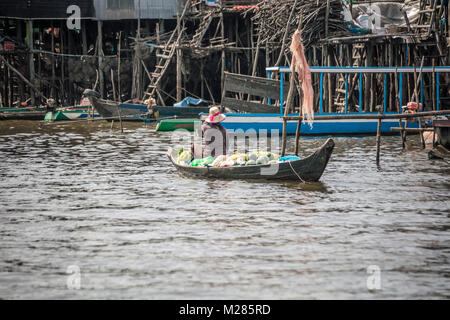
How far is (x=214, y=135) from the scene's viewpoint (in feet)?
48.3

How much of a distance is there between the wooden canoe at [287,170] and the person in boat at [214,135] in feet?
2.35

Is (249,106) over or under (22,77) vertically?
under

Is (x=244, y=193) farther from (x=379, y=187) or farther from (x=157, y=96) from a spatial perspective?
(x=157, y=96)

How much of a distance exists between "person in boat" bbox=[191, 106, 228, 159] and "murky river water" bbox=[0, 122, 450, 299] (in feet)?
2.56

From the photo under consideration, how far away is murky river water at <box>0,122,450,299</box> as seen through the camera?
763cm

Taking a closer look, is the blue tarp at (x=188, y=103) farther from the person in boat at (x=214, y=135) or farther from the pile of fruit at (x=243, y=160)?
the pile of fruit at (x=243, y=160)

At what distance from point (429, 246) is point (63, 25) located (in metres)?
31.6

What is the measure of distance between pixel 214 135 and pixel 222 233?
504cm

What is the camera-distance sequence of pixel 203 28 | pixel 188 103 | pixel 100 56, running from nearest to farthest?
pixel 188 103
pixel 203 28
pixel 100 56

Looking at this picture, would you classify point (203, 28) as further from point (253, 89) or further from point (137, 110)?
point (253, 89)

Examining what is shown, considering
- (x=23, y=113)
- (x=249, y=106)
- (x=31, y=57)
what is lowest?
(x=23, y=113)

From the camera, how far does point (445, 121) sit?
16375mm
